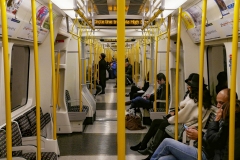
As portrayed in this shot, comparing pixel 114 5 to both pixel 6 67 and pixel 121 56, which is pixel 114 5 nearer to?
pixel 6 67

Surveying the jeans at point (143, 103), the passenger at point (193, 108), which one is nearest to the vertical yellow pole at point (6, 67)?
the passenger at point (193, 108)

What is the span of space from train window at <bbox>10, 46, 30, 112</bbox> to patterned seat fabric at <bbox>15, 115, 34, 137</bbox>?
843mm

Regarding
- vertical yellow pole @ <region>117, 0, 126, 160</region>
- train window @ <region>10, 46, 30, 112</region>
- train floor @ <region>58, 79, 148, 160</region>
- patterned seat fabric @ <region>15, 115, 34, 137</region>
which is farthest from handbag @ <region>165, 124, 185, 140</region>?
vertical yellow pole @ <region>117, 0, 126, 160</region>

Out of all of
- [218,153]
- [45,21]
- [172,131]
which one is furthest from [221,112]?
[45,21]

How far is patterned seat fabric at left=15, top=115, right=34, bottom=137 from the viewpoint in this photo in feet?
16.4

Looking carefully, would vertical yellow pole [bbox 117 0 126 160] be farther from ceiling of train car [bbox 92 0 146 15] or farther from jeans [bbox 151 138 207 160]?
ceiling of train car [bbox 92 0 146 15]

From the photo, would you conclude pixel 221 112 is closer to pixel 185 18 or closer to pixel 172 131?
pixel 172 131

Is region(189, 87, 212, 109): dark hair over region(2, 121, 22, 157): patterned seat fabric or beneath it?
over

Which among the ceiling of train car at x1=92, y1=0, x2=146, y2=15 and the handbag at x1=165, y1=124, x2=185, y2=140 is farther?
the ceiling of train car at x1=92, y1=0, x2=146, y2=15

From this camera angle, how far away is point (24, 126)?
17.3 ft

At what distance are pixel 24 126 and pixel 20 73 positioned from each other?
1.44 metres

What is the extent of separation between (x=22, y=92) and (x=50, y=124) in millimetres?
799

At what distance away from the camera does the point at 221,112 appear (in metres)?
3.40

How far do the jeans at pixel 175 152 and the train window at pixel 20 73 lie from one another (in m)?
2.95
